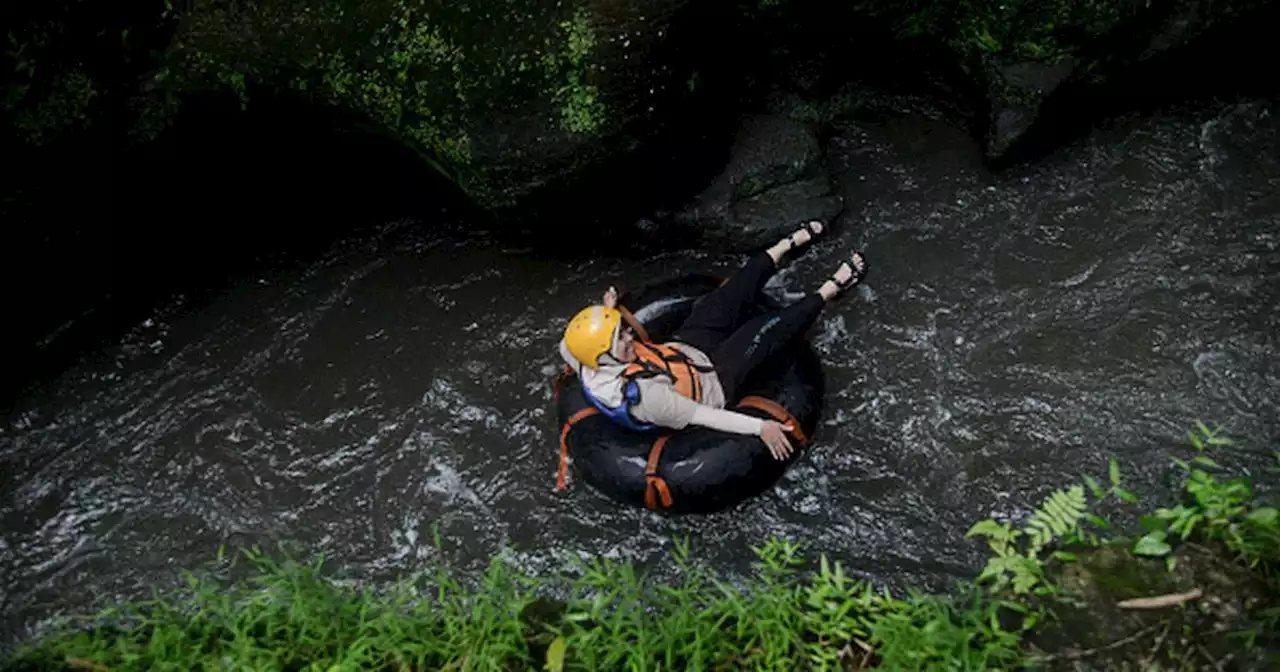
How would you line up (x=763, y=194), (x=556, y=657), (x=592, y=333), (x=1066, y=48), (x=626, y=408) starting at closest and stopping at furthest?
(x=556, y=657), (x=592, y=333), (x=626, y=408), (x=1066, y=48), (x=763, y=194)

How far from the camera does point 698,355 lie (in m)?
5.60

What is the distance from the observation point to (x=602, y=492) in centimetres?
550

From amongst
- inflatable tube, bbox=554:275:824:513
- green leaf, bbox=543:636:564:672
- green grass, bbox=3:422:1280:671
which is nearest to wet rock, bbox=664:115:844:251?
inflatable tube, bbox=554:275:824:513

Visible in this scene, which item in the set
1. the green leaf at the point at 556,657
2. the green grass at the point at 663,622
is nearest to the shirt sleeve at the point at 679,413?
the green grass at the point at 663,622

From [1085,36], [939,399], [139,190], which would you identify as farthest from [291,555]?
[1085,36]

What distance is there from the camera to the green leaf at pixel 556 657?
399 centimetres

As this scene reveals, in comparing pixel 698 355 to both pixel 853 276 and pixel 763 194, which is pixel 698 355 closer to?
pixel 853 276

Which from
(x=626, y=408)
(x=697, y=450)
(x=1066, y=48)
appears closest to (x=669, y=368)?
(x=626, y=408)

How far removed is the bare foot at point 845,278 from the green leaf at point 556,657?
9.38ft

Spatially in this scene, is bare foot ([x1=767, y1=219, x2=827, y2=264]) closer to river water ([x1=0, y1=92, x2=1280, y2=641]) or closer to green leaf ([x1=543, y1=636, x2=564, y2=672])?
river water ([x1=0, y1=92, x2=1280, y2=641])

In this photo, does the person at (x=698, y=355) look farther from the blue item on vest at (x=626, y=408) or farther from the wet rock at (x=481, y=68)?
the wet rock at (x=481, y=68)

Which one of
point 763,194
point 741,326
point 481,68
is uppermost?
point 481,68

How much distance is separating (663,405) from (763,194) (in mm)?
2044

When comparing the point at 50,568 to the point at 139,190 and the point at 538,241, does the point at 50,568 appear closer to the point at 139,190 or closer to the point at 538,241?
the point at 139,190
